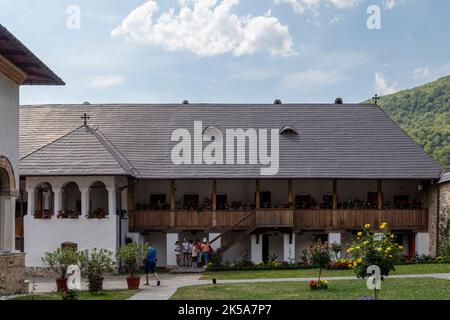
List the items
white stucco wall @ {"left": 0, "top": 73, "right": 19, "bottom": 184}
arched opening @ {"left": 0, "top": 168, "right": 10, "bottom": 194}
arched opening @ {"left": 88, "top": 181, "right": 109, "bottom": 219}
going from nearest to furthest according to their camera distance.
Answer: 1. white stucco wall @ {"left": 0, "top": 73, "right": 19, "bottom": 184}
2. arched opening @ {"left": 0, "top": 168, "right": 10, "bottom": 194}
3. arched opening @ {"left": 88, "top": 181, "right": 109, "bottom": 219}

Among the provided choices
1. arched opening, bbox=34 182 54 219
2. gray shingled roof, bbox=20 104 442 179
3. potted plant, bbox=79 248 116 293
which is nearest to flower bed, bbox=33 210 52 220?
arched opening, bbox=34 182 54 219

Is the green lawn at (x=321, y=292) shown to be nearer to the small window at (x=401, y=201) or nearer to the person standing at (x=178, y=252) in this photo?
the person standing at (x=178, y=252)

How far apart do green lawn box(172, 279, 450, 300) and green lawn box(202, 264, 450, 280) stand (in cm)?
341

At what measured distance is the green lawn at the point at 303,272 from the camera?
78.1 ft

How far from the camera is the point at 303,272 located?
25625 mm

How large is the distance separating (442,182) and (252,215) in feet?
27.3

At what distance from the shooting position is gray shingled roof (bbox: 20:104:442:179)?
100 feet

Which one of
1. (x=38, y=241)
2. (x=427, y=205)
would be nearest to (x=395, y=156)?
(x=427, y=205)

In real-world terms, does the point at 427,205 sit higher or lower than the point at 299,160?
lower

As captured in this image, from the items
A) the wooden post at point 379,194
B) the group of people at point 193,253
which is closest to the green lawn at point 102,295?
the group of people at point 193,253

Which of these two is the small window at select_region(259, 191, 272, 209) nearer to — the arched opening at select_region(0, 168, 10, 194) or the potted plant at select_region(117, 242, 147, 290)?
the potted plant at select_region(117, 242, 147, 290)

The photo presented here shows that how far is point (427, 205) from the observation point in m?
31.9

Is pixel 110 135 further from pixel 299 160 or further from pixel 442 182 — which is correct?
pixel 442 182

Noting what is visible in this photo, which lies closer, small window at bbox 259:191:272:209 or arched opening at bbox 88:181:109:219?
arched opening at bbox 88:181:109:219
